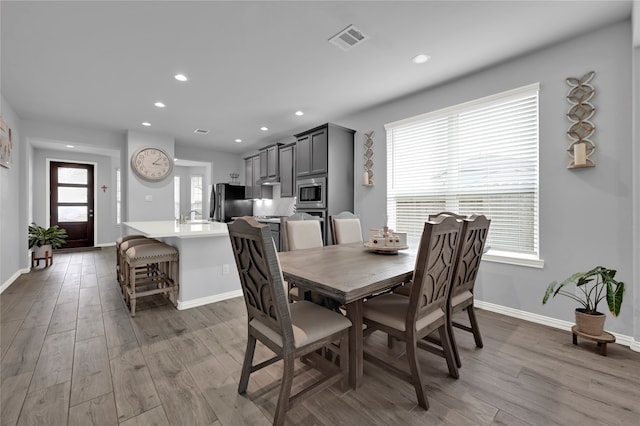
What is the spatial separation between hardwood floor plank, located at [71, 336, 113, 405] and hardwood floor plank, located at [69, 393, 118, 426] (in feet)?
0.20

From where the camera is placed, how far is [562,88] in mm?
2518

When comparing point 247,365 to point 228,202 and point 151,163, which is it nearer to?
point 151,163

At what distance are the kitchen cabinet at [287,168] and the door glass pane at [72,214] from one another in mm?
5795

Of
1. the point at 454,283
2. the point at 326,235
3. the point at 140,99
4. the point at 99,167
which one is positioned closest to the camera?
the point at 454,283

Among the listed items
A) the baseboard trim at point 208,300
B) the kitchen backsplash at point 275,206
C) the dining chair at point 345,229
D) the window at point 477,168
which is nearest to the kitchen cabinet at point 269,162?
the kitchen backsplash at point 275,206

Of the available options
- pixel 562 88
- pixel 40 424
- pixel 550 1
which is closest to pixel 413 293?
pixel 40 424

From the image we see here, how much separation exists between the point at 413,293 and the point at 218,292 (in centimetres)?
248

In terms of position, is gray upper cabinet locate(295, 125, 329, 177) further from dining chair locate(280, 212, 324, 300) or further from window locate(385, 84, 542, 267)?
dining chair locate(280, 212, 324, 300)

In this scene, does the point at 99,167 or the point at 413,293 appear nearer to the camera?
the point at 413,293

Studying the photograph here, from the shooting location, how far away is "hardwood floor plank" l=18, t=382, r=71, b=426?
4.66ft

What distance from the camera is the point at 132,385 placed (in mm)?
1714

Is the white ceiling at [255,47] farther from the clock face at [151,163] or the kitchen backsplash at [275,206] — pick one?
the kitchen backsplash at [275,206]

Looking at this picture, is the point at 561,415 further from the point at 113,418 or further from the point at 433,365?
the point at 113,418

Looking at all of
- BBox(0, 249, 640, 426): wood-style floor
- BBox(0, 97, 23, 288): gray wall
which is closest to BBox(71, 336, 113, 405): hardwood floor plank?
BBox(0, 249, 640, 426): wood-style floor
